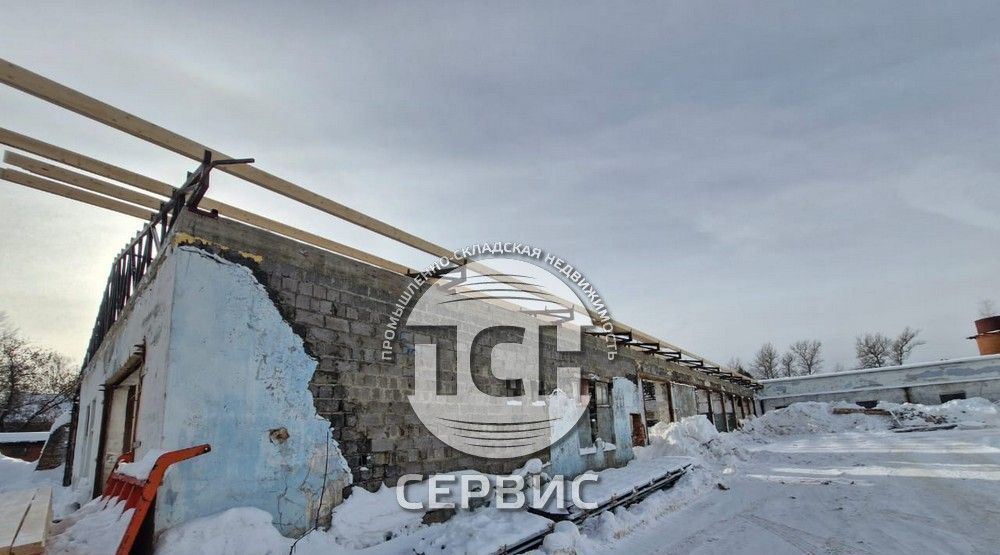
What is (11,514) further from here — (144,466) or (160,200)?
(160,200)

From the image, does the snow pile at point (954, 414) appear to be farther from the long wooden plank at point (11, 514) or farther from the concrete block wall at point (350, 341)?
the long wooden plank at point (11, 514)

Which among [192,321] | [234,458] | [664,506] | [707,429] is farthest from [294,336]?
[707,429]

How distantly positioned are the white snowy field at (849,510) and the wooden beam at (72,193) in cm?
903

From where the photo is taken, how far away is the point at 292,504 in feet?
18.4

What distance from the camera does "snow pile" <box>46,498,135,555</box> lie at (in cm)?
411

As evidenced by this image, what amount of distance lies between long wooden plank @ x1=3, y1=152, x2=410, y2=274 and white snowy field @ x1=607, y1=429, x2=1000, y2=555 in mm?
6066

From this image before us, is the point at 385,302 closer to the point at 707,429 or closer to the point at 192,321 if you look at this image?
the point at 192,321

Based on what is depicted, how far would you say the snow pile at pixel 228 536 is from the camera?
4.56 metres

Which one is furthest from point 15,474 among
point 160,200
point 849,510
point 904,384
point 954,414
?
point 904,384

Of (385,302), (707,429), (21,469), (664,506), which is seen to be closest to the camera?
(385,302)

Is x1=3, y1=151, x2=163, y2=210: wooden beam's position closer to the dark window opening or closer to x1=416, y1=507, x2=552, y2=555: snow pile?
x1=416, y1=507, x2=552, y2=555: snow pile

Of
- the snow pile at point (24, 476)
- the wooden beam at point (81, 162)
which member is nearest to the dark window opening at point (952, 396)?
the wooden beam at point (81, 162)

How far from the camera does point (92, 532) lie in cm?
451

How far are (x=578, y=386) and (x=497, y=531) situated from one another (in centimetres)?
638
